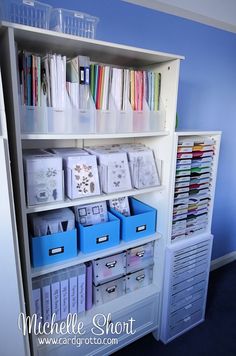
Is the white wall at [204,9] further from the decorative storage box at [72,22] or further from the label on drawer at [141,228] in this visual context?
the label on drawer at [141,228]

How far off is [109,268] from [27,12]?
4.50ft

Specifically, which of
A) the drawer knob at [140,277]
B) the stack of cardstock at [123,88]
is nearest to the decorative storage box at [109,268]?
the drawer knob at [140,277]

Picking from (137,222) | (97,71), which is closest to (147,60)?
(97,71)

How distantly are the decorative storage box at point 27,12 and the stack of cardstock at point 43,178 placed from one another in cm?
60

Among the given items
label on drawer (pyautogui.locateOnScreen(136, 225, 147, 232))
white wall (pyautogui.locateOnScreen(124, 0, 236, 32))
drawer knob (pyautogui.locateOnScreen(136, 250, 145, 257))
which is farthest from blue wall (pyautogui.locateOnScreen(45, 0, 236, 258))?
drawer knob (pyautogui.locateOnScreen(136, 250, 145, 257))

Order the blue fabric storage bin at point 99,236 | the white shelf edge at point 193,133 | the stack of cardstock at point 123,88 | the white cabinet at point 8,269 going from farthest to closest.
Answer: the white shelf edge at point 193,133, the blue fabric storage bin at point 99,236, the stack of cardstock at point 123,88, the white cabinet at point 8,269

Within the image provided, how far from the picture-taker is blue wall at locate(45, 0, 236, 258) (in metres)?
1.52

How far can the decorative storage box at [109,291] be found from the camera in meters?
1.47

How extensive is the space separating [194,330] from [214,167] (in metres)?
1.22

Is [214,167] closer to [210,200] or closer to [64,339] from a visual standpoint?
[210,200]

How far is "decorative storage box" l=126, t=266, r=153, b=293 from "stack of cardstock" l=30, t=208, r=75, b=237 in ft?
1.90

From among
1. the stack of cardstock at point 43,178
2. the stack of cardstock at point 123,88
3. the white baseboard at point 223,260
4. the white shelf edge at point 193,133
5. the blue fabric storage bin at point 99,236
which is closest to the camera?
the stack of cardstock at point 43,178

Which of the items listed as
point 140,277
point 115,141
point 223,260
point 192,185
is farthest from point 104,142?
point 223,260

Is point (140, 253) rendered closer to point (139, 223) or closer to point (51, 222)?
point (139, 223)
